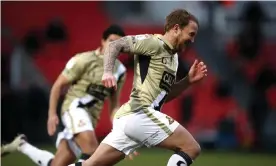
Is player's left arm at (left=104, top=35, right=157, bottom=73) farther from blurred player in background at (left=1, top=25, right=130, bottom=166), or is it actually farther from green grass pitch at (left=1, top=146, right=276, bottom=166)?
green grass pitch at (left=1, top=146, right=276, bottom=166)

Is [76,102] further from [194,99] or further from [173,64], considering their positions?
[194,99]

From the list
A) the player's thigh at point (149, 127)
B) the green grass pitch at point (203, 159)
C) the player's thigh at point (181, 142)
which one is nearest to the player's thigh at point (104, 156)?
the player's thigh at point (149, 127)

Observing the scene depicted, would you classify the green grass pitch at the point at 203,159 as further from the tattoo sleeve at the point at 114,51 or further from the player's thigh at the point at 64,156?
the tattoo sleeve at the point at 114,51

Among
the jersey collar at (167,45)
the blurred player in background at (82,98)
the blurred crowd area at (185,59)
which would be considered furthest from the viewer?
the blurred crowd area at (185,59)

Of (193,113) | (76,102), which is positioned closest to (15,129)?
(193,113)

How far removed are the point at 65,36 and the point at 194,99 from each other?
3.52 meters

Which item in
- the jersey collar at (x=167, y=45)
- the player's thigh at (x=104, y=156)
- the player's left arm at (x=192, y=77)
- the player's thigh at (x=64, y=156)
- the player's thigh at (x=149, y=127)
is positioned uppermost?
the jersey collar at (x=167, y=45)

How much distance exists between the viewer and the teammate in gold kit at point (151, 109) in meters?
6.55

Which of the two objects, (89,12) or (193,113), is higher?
(89,12)

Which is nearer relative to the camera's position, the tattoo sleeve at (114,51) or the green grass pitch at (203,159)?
the tattoo sleeve at (114,51)

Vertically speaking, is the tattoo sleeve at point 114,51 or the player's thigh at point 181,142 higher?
the tattoo sleeve at point 114,51

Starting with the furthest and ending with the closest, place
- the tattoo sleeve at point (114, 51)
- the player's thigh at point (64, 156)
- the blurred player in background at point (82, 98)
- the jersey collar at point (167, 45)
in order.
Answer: the player's thigh at point (64, 156) < the blurred player in background at point (82, 98) < the jersey collar at point (167, 45) < the tattoo sleeve at point (114, 51)

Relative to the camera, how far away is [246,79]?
1806 cm

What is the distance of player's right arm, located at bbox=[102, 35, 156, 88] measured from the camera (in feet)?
21.0
